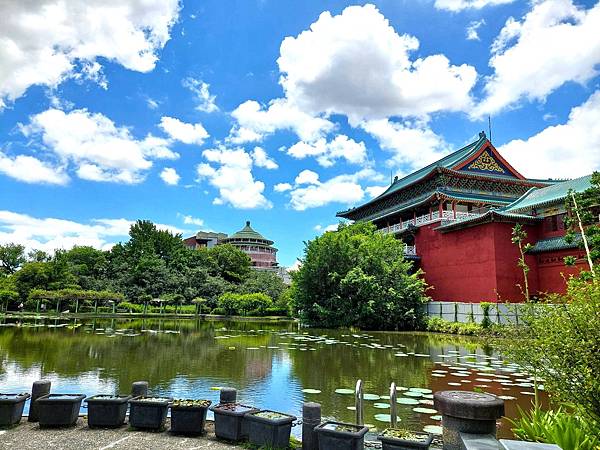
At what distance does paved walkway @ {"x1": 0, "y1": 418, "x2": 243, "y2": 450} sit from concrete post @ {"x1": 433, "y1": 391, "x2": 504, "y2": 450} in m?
2.10

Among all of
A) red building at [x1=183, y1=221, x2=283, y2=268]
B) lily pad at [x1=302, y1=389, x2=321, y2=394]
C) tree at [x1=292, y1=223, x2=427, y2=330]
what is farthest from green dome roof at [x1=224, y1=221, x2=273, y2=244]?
lily pad at [x1=302, y1=389, x2=321, y2=394]

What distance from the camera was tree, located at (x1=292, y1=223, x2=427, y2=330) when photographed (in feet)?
70.2

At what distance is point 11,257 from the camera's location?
44531 millimetres

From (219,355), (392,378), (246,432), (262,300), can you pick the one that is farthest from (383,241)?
(246,432)

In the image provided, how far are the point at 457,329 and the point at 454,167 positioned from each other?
916 cm

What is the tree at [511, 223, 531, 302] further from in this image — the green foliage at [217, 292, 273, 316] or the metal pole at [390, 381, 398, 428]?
the green foliage at [217, 292, 273, 316]

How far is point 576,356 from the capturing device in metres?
3.35

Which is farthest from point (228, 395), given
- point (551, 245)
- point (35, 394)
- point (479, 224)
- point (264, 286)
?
point (264, 286)

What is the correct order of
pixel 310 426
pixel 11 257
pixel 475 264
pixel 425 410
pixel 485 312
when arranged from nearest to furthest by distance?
1. pixel 310 426
2. pixel 425 410
3. pixel 485 312
4. pixel 475 264
5. pixel 11 257

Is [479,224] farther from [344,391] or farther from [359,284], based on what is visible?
[344,391]

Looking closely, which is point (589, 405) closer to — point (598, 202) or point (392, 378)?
point (392, 378)

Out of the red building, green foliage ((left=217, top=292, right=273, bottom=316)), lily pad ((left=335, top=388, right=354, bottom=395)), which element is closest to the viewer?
lily pad ((left=335, top=388, right=354, bottom=395))

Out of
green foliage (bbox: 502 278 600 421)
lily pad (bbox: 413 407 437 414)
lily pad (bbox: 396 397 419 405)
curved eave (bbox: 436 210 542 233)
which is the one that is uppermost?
curved eave (bbox: 436 210 542 233)

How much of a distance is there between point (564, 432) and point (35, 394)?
18.7 ft
